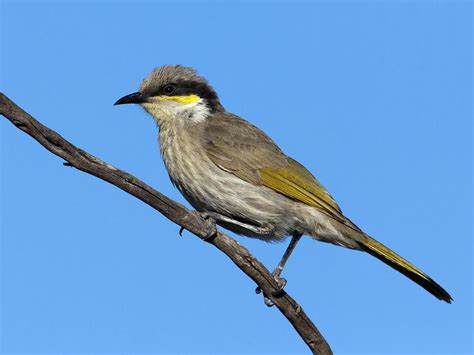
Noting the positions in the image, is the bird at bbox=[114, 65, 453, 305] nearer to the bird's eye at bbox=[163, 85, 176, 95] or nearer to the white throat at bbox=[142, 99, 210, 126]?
the white throat at bbox=[142, 99, 210, 126]

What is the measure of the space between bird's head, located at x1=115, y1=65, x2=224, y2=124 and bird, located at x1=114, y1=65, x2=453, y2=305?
0.07 meters

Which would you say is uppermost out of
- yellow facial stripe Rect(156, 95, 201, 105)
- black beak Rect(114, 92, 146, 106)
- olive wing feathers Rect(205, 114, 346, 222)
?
yellow facial stripe Rect(156, 95, 201, 105)

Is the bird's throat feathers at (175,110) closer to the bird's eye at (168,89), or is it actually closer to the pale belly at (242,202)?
the bird's eye at (168,89)

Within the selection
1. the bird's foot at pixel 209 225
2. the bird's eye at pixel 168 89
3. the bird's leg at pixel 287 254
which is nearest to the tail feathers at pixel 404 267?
the bird's leg at pixel 287 254

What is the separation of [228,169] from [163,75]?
6.75 feet

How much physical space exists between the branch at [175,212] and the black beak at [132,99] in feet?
9.02

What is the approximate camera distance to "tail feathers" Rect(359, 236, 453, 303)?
9250 mm

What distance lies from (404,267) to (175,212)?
3288 mm

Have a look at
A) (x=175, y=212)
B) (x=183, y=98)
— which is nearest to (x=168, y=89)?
(x=183, y=98)

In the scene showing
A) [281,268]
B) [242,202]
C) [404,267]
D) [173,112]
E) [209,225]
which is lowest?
[209,225]

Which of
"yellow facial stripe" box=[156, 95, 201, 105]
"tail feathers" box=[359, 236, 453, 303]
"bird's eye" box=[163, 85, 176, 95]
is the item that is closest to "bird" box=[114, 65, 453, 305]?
"tail feathers" box=[359, 236, 453, 303]

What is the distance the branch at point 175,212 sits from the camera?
7.27 metres

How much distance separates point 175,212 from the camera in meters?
8.08

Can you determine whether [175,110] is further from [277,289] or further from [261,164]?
[277,289]
